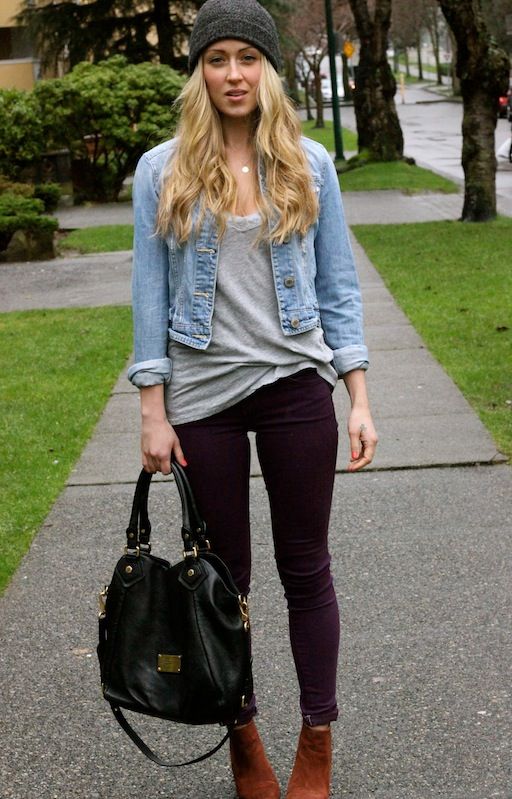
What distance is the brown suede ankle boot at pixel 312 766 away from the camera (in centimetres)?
321

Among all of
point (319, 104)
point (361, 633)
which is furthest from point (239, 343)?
point (319, 104)

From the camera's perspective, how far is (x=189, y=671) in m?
2.92

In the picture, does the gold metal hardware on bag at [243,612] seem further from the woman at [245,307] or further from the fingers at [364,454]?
the fingers at [364,454]

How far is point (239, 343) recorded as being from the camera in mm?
3004

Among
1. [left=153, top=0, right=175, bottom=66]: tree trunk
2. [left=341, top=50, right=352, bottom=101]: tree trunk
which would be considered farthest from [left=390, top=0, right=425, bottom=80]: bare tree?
[left=153, top=0, right=175, bottom=66]: tree trunk

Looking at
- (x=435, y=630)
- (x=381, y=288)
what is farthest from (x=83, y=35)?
(x=435, y=630)

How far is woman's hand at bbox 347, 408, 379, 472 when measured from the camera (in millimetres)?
3178

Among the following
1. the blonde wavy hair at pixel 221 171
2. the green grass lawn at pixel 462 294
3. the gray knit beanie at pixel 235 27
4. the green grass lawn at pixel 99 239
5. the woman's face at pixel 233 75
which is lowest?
the green grass lawn at pixel 99 239

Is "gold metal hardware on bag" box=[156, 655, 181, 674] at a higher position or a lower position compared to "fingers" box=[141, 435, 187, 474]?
lower

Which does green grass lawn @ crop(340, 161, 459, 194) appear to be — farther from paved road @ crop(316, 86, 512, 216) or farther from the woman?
the woman

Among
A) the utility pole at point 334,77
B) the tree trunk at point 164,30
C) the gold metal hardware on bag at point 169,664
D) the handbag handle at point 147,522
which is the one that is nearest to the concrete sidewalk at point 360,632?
the gold metal hardware on bag at point 169,664

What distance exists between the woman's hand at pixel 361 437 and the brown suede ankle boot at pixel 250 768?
0.72 meters

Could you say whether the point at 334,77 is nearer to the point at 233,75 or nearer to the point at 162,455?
the point at 233,75

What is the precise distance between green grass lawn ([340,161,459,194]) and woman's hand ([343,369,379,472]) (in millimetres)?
18823
